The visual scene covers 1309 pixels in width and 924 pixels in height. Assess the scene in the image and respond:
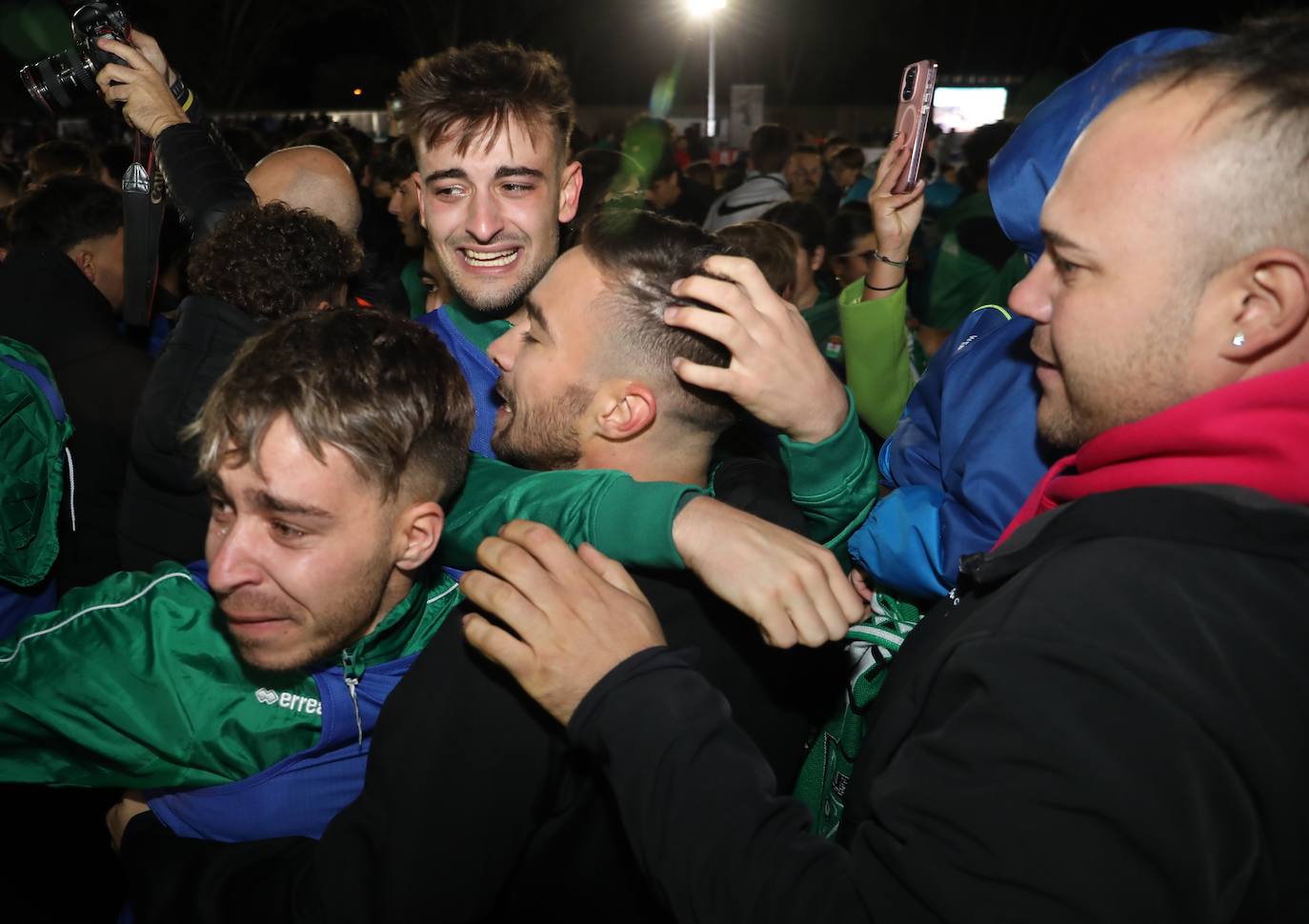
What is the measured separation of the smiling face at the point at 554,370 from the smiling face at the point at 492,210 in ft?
2.45

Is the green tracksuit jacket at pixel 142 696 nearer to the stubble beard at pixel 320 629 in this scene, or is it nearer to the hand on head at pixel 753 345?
the stubble beard at pixel 320 629

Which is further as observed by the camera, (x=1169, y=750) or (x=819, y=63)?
(x=819, y=63)

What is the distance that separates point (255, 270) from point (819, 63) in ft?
125

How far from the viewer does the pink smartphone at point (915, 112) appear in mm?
2660

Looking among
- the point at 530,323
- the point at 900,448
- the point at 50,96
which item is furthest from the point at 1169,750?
the point at 50,96

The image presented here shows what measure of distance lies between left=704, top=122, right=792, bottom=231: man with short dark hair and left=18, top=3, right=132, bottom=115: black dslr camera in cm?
454

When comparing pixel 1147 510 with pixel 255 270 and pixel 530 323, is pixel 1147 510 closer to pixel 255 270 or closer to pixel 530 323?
pixel 530 323

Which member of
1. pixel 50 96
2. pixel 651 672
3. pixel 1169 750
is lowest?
pixel 651 672

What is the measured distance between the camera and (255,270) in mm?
2498

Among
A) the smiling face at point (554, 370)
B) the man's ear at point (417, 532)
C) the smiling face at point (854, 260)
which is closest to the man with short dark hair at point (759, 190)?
the smiling face at point (854, 260)

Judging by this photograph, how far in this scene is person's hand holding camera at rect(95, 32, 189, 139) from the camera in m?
2.97

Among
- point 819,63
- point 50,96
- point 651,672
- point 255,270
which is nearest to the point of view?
point 651,672

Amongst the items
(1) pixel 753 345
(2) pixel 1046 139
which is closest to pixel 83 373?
(1) pixel 753 345

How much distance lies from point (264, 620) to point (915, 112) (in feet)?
7.11
